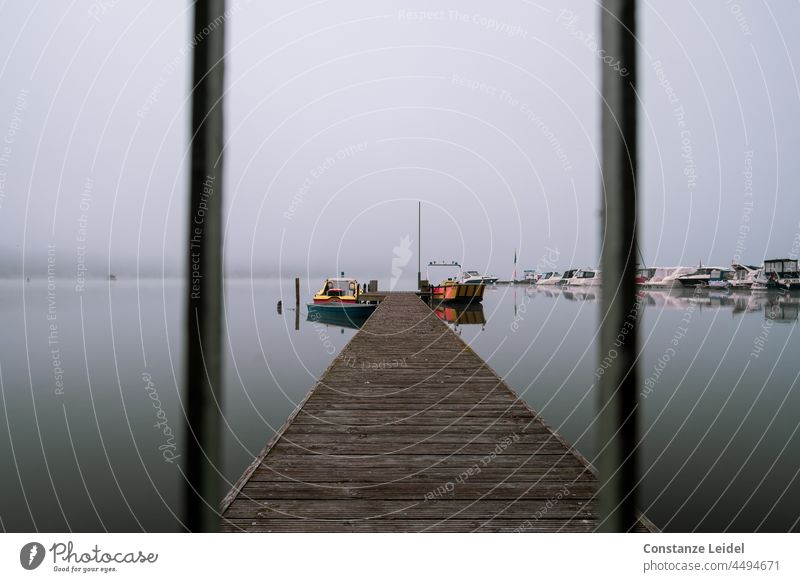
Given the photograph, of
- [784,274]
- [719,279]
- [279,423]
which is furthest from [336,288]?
[719,279]

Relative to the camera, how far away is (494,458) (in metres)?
3.36

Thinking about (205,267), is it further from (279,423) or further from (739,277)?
(739,277)

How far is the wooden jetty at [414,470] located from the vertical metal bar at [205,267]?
125 cm

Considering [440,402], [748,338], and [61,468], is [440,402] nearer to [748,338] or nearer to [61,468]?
[61,468]

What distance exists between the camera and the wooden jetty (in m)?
2.46

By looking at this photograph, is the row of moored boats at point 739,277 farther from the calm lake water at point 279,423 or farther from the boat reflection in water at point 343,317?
the calm lake water at point 279,423

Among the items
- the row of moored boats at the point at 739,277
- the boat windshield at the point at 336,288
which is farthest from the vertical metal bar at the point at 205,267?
the row of moored boats at the point at 739,277

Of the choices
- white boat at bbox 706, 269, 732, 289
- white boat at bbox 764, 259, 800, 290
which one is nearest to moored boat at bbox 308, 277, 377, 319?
white boat at bbox 764, 259, 800, 290

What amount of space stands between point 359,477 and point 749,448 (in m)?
7.26

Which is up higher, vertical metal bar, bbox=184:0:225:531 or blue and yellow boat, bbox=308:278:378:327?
vertical metal bar, bbox=184:0:225:531

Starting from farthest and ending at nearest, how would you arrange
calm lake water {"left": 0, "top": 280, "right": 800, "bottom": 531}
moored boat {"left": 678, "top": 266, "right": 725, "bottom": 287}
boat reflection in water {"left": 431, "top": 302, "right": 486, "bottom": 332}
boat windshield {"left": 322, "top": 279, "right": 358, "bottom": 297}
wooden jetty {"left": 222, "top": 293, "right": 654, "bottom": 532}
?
1. moored boat {"left": 678, "top": 266, "right": 725, "bottom": 287}
2. boat reflection in water {"left": 431, "top": 302, "right": 486, "bottom": 332}
3. boat windshield {"left": 322, "top": 279, "right": 358, "bottom": 297}
4. calm lake water {"left": 0, "top": 280, "right": 800, "bottom": 531}
5. wooden jetty {"left": 222, "top": 293, "right": 654, "bottom": 532}

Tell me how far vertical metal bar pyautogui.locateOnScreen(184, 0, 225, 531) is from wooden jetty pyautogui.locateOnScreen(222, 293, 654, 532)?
4.10ft

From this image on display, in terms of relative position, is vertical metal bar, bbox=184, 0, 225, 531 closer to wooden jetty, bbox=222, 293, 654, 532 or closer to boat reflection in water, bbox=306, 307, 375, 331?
wooden jetty, bbox=222, 293, 654, 532
